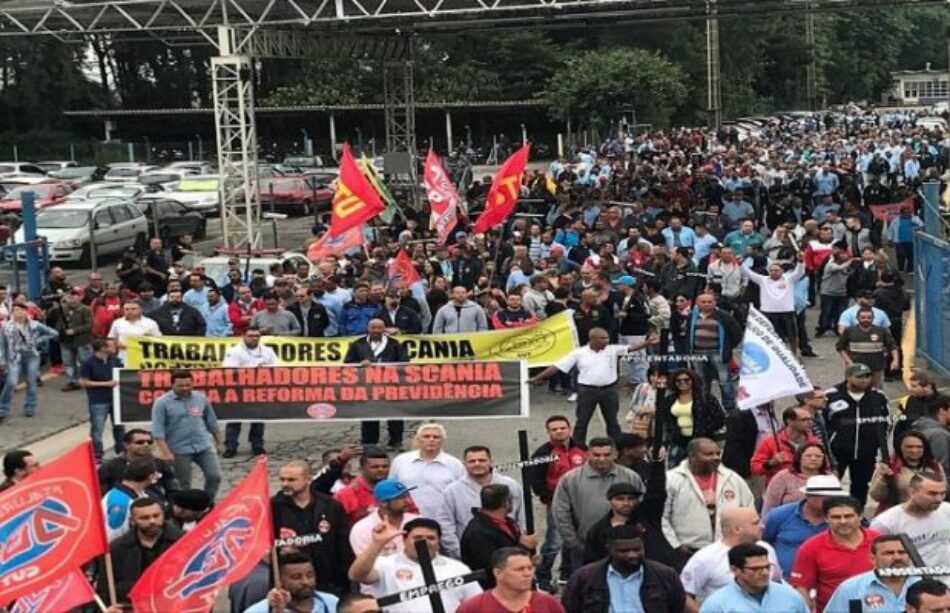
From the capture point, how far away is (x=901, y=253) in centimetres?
2345

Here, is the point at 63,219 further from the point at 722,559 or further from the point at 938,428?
the point at 722,559

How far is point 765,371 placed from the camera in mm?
10641

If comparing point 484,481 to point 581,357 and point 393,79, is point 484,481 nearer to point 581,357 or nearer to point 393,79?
point 581,357

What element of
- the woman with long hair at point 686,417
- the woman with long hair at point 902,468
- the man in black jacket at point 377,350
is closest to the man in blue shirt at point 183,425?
the man in black jacket at point 377,350

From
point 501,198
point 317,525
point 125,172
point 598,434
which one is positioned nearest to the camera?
point 317,525

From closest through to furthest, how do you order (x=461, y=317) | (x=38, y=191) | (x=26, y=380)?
(x=461, y=317) → (x=26, y=380) → (x=38, y=191)

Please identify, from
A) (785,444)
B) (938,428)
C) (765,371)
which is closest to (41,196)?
(765,371)

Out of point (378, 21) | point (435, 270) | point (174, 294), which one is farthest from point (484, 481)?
point (378, 21)

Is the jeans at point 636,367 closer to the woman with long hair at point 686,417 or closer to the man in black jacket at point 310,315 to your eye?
the man in black jacket at point 310,315

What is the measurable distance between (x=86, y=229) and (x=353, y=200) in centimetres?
1114

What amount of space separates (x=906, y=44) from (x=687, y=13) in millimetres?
88469

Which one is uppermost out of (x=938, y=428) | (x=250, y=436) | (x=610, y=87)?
(x=610, y=87)

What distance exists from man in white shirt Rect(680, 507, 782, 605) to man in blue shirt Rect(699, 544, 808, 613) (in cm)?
50

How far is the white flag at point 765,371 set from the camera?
34.5 feet
